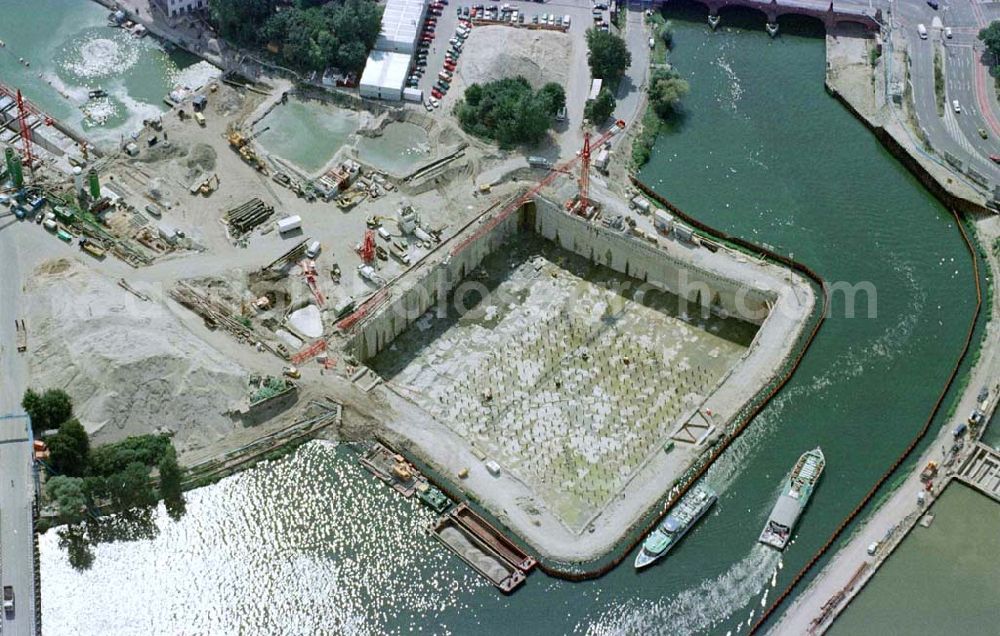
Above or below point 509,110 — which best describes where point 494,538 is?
below

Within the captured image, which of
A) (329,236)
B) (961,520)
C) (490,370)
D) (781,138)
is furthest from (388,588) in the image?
(781,138)

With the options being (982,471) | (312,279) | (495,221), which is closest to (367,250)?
(312,279)

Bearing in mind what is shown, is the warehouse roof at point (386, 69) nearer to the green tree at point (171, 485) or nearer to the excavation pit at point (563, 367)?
the excavation pit at point (563, 367)

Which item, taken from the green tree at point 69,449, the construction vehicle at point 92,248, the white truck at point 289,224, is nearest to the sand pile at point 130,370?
the green tree at point 69,449

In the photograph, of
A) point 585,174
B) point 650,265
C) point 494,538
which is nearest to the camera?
point 494,538

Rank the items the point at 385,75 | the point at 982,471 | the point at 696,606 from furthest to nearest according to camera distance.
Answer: the point at 385,75 → the point at 982,471 → the point at 696,606

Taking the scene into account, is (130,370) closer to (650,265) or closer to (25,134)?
(25,134)

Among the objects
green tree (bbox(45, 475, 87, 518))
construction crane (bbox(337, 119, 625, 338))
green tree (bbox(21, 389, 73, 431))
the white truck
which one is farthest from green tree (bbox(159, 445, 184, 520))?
the white truck

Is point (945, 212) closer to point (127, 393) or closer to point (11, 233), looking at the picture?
point (127, 393)
